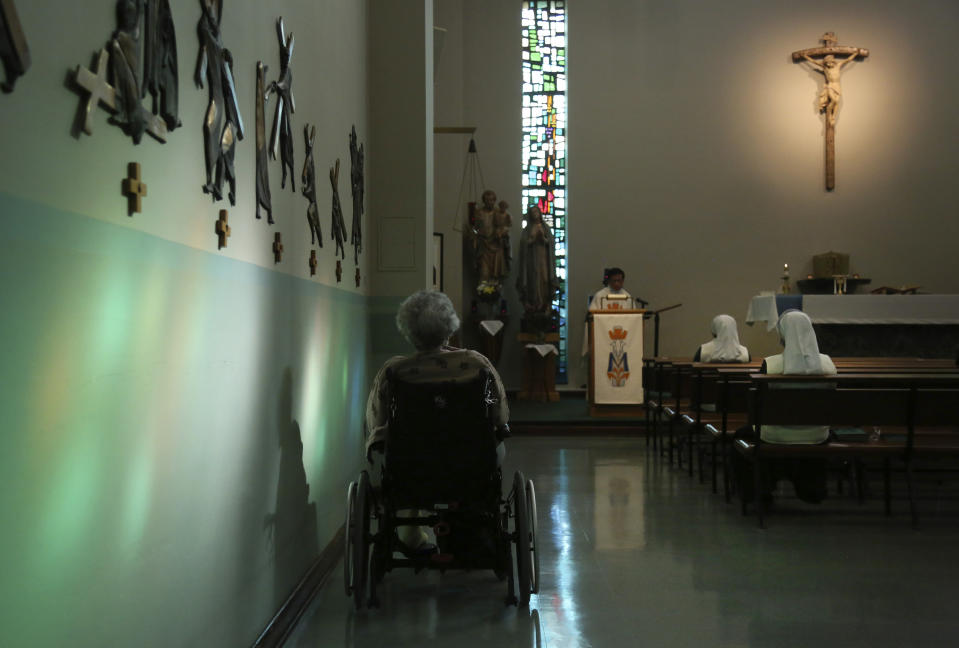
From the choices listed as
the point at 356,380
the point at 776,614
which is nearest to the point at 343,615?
the point at 776,614

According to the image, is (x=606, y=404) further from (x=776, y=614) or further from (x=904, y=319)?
(x=776, y=614)

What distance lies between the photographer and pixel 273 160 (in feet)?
11.0

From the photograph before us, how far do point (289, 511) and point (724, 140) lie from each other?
1151 cm

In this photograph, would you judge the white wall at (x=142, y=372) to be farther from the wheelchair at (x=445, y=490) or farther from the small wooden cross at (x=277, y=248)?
the wheelchair at (x=445, y=490)

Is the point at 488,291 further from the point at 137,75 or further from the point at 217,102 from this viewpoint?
the point at 137,75

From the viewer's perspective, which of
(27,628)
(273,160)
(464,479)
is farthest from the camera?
(464,479)

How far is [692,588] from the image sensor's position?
13.6ft

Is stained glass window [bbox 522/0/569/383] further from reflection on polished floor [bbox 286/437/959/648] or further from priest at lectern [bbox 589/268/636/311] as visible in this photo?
reflection on polished floor [bbox 286/437/959/648]

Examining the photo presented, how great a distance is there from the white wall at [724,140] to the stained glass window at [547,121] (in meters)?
0.30

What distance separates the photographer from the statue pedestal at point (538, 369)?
12.7 meters

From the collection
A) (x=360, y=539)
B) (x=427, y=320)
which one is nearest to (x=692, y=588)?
(x=360, y=539)

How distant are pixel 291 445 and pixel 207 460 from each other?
1.20m

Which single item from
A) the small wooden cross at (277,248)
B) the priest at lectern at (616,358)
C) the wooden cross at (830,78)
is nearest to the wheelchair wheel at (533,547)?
the small wooden cross at (277,248)

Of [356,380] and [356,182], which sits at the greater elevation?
[356,182]
